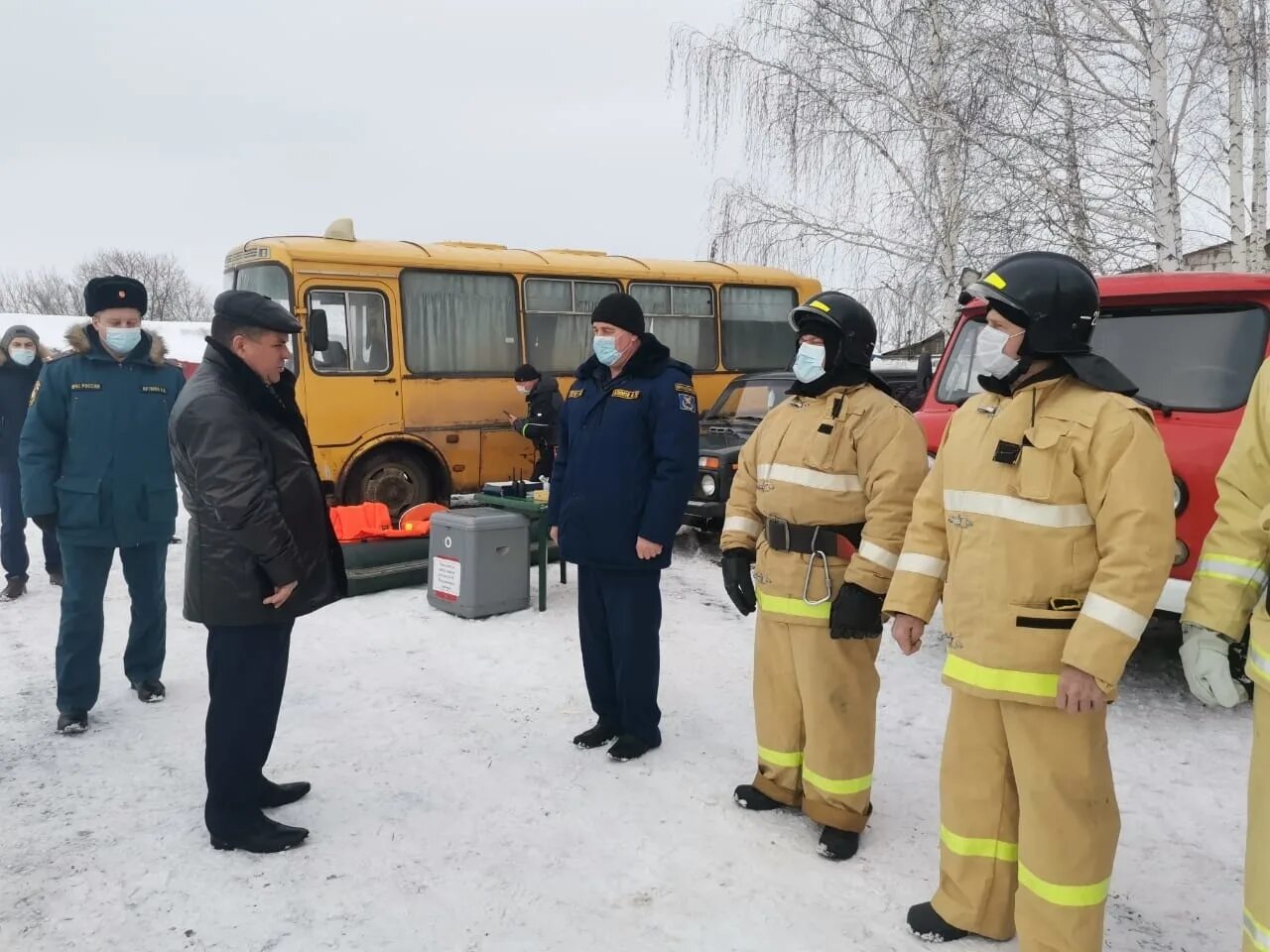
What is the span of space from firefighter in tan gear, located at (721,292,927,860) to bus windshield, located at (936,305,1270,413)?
147cm

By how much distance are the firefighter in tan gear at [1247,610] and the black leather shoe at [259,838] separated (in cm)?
289

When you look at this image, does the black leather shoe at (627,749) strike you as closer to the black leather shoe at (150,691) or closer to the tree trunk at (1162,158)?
the black leather shoe at (150,691)

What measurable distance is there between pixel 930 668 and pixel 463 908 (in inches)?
127

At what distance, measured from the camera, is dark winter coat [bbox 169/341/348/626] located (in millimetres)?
2971

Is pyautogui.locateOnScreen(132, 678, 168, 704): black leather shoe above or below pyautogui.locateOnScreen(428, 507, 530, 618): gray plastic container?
below

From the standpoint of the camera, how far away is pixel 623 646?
3.97 metres

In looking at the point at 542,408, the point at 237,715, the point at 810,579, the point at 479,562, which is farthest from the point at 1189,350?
the point at 542,408

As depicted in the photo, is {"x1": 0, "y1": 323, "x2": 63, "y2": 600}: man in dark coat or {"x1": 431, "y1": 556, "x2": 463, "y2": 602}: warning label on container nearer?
{"x1": 431, "y1": 556, "x2": 463, "y2": 602}: warning label on container

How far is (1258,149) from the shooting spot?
1002 cm

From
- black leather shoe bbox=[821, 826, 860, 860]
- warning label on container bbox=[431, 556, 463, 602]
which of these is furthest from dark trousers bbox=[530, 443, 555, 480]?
black leather shoe bbox=[821, 826, 860, 860]

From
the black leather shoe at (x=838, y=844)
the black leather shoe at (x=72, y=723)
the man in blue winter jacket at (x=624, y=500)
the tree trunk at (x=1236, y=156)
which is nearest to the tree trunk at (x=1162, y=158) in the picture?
the tree trunk at (x=1236, y=156)

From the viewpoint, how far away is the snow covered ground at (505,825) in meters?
2.81

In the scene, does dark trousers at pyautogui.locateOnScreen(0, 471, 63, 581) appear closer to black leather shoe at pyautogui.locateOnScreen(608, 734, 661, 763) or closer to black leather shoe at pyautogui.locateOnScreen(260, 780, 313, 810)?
black leather shoe at pyautogui.locateOnScreen(260, 780, 313, 810)

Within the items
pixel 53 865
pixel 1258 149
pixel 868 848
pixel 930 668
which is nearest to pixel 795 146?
pixel 1258 149
